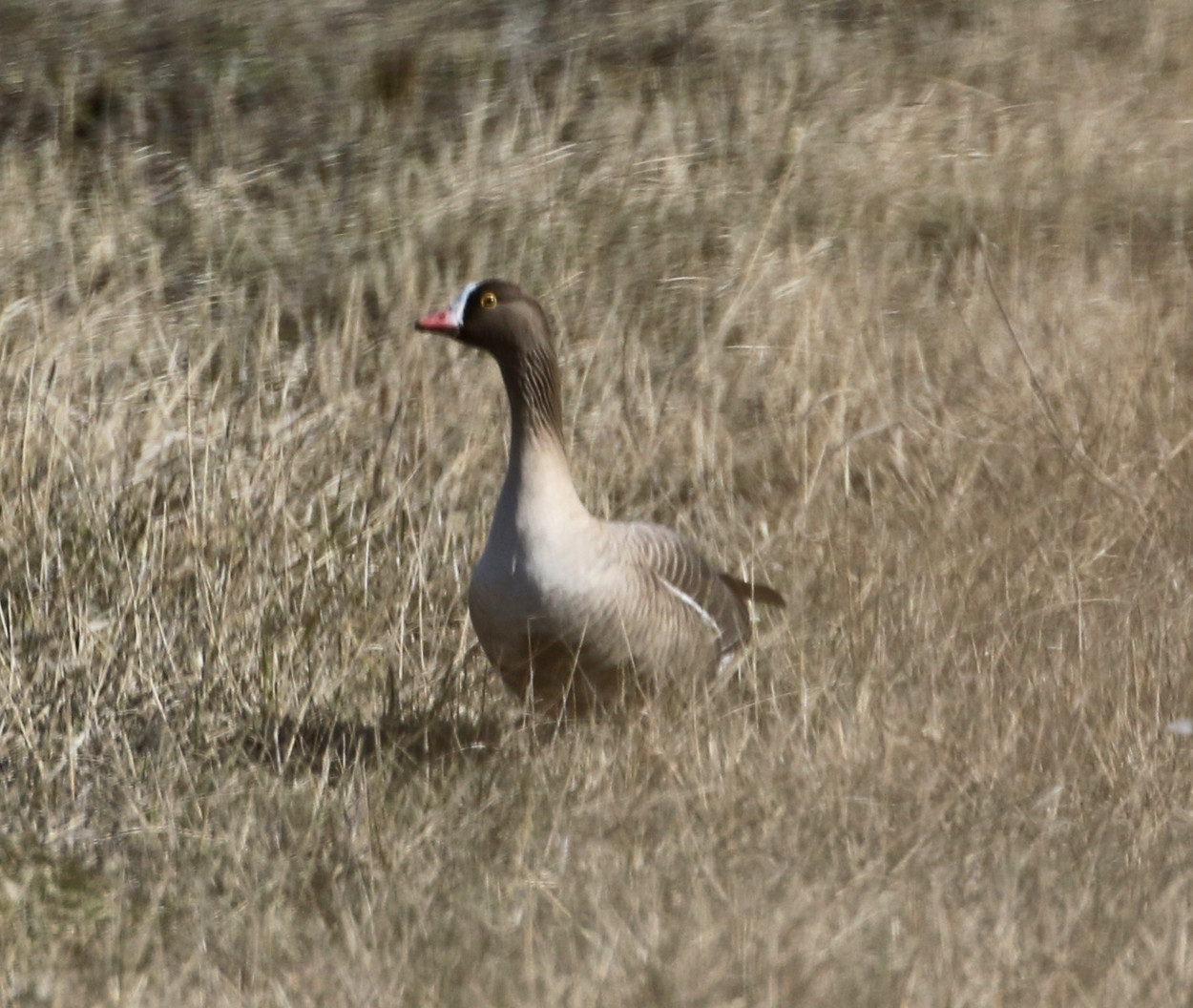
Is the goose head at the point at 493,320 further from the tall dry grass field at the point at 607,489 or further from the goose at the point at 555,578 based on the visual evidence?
the tall dry grass field at the point at 607,489

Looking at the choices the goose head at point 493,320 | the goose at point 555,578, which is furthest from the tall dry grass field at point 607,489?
the goose head at point 493,320

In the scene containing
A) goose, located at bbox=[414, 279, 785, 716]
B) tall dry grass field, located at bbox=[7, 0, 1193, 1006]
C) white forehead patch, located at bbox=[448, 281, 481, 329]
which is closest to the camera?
tall dry grass field, located at bbox=[7, 0, 1193, 1006]

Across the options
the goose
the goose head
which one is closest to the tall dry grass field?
the goose

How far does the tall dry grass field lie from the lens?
3.42 metres

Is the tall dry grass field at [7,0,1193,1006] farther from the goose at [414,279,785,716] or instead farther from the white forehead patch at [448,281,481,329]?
the white forehead patch at [448,281,481,329]

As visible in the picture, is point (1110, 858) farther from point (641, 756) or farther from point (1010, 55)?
point (1010, 55)

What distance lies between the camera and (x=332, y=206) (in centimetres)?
740

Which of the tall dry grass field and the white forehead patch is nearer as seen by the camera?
the tall dry grass field

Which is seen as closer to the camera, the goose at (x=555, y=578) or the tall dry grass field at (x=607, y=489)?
the tall dry grass field at (x=607, y=489)

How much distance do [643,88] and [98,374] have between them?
2.83 metres

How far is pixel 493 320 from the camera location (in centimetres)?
465

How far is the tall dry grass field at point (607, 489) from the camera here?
11.2 feet

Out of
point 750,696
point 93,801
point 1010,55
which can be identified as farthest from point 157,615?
point 1010,55

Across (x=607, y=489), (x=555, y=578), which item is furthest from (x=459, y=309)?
(x=607, y=489)
